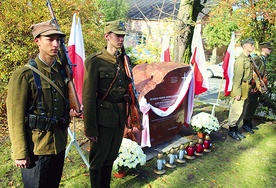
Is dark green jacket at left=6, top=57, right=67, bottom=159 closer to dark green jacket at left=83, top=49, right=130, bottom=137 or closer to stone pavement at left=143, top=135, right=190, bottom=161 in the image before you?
dark green jacket at left=83, top=49, right=130, bottom=137

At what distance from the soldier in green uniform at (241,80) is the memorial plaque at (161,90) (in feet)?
3.50

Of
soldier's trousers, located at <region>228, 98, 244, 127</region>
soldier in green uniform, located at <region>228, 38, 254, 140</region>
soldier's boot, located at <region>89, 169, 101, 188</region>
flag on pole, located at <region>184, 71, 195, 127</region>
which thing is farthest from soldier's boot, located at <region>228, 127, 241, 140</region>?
soldier's boot, located at <region>89, 169, 101, 188</region>

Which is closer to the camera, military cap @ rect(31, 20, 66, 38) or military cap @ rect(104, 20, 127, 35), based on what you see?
military cap @ rect(31, 20, 66, 38)

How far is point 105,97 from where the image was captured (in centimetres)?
276

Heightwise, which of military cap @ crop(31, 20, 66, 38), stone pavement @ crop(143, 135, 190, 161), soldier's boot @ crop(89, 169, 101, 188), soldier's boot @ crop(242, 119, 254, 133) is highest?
military cap @ crop(31, 20, 66, 38)

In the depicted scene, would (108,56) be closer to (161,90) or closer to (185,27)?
(161,90)

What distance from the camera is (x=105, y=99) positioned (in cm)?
277

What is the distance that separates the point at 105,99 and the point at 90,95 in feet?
0.65

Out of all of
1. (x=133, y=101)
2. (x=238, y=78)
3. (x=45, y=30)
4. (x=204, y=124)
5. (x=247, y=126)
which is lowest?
(x=247, y=126)

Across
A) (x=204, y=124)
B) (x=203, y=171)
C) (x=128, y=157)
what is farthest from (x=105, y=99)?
(x=204, y=124)

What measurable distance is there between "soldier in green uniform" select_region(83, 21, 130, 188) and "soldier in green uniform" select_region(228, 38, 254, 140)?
3293mm

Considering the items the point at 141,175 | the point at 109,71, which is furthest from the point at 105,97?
the point at 141,175

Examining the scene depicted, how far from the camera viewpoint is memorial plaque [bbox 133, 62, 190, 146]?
4582mm

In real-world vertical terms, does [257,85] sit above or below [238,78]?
below
